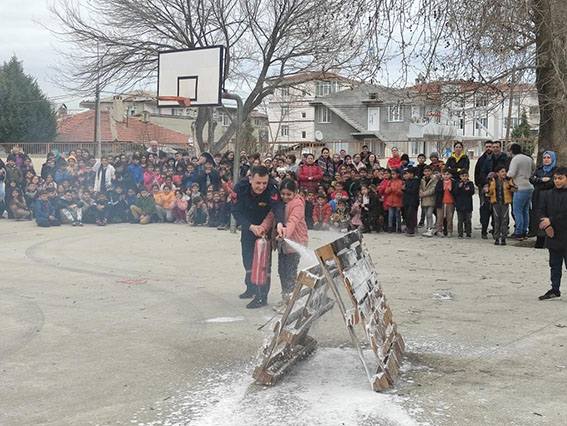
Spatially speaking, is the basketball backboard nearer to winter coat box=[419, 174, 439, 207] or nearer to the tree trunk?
winter coat box=[419, 174, 439, 207]

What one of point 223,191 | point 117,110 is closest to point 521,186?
point 223,191

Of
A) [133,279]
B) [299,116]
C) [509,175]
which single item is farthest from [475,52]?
[299,116]

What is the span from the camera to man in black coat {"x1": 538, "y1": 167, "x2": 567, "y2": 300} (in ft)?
26.6

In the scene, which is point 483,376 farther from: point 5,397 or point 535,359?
point 5,397

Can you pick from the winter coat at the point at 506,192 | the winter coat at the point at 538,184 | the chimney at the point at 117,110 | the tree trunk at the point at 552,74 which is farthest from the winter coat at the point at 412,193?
the chimney at the point at 117,110

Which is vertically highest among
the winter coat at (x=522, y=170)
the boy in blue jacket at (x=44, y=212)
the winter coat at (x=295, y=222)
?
the winter coat at (x=522, y=170)

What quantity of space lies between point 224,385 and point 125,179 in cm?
1364

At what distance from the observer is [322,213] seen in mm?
15992

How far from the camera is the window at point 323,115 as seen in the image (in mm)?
65312

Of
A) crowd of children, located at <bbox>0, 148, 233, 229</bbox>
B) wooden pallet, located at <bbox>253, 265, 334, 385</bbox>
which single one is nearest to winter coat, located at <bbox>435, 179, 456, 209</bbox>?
crowd of children, located at <bbox>0, 148, 233, 229</bbox>

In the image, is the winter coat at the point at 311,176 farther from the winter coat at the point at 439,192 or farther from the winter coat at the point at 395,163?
the winter coat at the point at 439,192

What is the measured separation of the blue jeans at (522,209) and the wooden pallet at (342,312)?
863 cm

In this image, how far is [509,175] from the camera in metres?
13.3

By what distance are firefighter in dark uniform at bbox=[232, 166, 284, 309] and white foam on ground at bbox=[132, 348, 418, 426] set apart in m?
2.45
